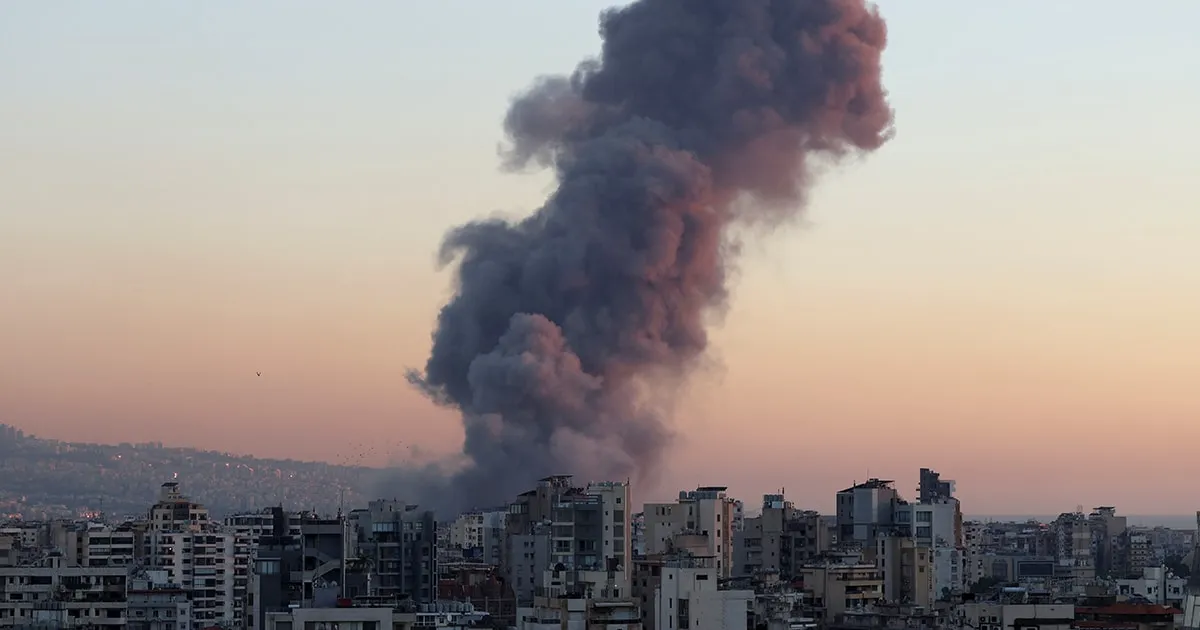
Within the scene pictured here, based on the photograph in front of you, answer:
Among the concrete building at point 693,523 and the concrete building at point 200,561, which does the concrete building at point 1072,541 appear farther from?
the concrete building at point 200,561

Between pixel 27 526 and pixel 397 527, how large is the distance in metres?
45.6

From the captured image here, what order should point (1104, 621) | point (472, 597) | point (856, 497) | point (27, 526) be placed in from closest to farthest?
point (1104, 621) < point (472, 597) < point (856, 497) < point (27, 526)

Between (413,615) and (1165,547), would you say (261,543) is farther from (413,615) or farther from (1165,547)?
(1165,547)

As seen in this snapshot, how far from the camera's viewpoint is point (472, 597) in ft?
222

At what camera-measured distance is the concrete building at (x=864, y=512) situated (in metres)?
89.2

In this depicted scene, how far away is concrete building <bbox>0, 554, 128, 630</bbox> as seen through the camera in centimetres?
5941

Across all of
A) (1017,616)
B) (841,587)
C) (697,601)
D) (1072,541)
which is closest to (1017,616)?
(1017,616)

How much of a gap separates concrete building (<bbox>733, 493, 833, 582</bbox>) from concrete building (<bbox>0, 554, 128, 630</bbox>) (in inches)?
1096

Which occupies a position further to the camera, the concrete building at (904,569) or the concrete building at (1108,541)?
the concrete building at (1108,541)

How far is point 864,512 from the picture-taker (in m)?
89.6

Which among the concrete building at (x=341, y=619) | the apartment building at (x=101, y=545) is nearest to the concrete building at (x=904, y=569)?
the apartment building at (x=101, y=545)

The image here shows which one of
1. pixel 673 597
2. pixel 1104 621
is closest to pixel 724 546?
pixel 1104 621

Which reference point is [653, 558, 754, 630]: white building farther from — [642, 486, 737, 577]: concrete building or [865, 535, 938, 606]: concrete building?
[642, 486, 737, 577]: concrete building

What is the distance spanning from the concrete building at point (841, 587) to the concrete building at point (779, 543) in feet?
50.9
